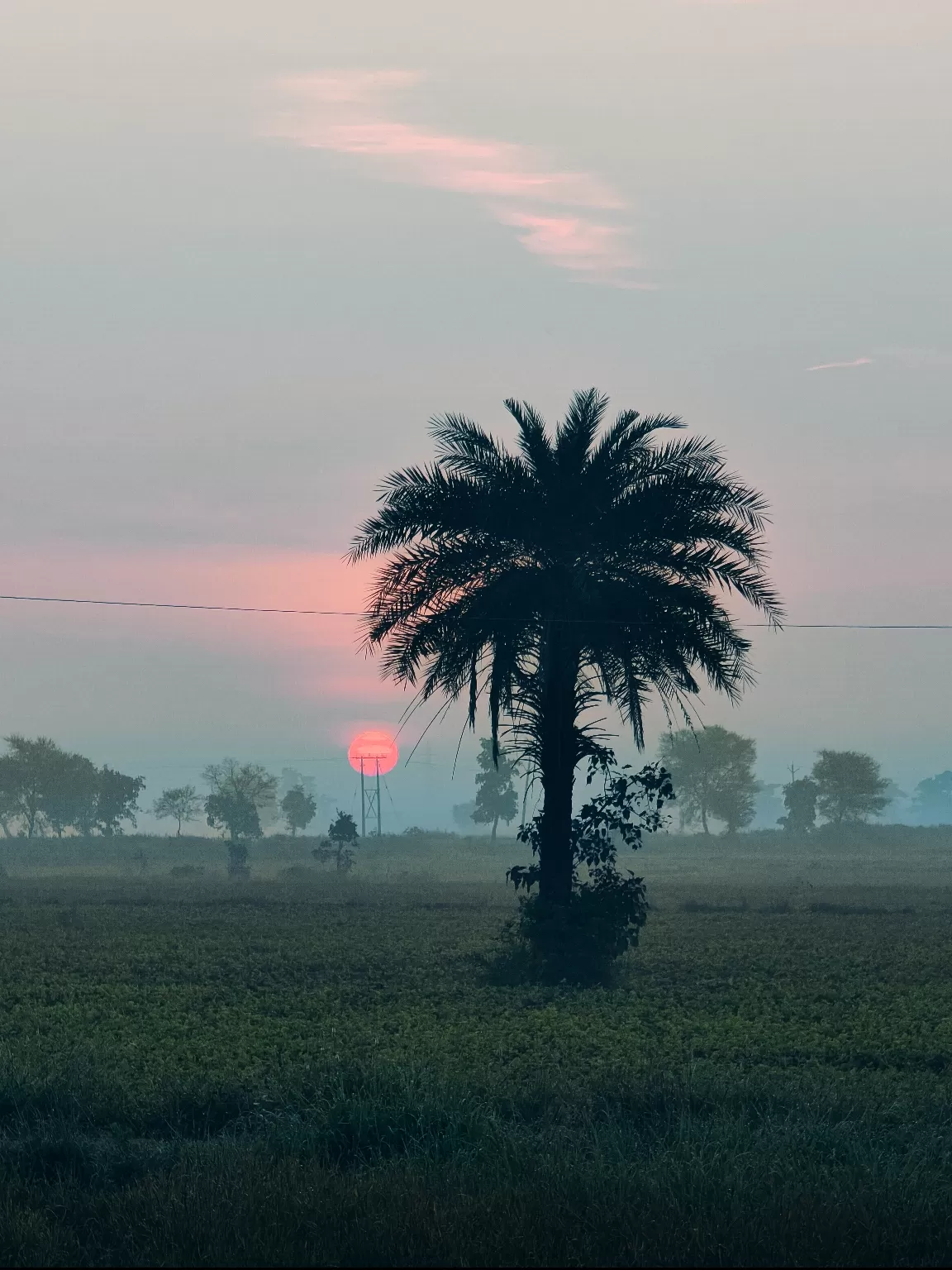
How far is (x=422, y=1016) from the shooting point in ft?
69.6

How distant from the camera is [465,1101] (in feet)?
43.3

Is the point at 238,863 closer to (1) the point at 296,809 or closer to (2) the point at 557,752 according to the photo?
(2) the point at 557,752

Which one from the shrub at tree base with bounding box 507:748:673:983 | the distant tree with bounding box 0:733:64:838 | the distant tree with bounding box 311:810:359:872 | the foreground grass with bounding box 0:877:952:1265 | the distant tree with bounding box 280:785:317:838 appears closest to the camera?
the foreground grass with bounding box 0:877:952:1265

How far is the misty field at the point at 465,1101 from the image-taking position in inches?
371

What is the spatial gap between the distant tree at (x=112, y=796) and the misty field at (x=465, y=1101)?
117664mm

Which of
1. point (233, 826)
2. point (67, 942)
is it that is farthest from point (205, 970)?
point (233, 826)

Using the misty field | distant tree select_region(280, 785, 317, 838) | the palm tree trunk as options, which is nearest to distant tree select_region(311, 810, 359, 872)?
the misty field

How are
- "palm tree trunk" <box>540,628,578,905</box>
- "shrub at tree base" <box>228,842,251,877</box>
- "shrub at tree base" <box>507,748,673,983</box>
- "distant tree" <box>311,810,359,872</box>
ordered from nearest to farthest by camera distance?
"shrub at tree base" <box>507,748,673,983</box>, "palm tree trunk" <box>540,628,578,905</box>, "shrub at tree base" <box>228,842,251,877</box>, "distant tree" <box>311,810,359,872</box>

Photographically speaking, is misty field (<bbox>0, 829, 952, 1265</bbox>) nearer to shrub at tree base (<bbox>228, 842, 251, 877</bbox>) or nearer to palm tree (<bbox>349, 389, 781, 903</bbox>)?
palm tree (<bbox>349, 389, 781, 903</bbox>)

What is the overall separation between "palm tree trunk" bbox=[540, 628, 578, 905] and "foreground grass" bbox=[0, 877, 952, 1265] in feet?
9.06

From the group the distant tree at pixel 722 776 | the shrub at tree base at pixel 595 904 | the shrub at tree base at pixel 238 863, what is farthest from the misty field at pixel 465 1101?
the distant tree at pixel 722 776

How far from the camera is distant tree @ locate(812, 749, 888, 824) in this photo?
156 meters

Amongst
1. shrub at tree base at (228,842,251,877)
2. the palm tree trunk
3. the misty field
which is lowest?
shrub at tree base at (228,842,251,877)

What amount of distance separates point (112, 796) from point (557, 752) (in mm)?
128828
